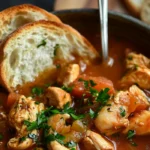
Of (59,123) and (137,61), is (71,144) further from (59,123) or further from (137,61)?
(137,61)

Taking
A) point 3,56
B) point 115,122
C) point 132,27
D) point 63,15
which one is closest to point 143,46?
point 132,27

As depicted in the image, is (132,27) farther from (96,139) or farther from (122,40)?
(96,139)

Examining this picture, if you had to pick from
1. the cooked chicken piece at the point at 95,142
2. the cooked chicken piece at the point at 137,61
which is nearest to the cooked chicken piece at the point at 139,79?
the cooked chicken piece at the point at 137,61

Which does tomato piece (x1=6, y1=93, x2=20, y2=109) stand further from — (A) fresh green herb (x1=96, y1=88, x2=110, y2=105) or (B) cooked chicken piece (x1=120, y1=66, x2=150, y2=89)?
(B) cooked chicken piece (x1=120, y1=66, x2=150, y2=89)

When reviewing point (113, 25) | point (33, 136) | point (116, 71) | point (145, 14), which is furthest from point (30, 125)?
point (145, 14)

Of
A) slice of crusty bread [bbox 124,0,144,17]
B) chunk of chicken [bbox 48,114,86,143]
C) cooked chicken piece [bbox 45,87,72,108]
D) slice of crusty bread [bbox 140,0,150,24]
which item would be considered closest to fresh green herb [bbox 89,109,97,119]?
chunk of chicken [bbox 48,114,86,143]
